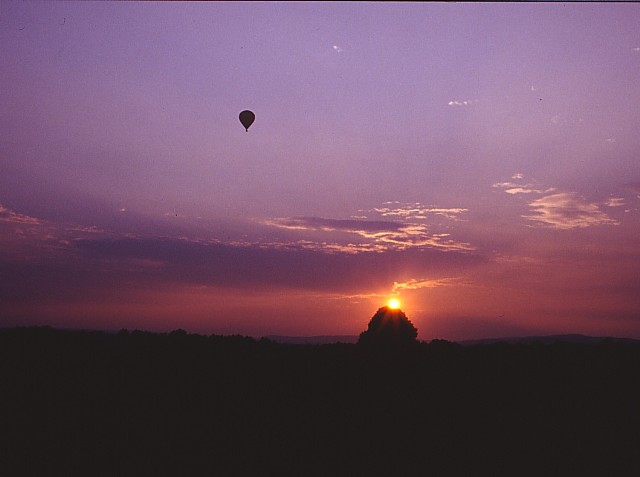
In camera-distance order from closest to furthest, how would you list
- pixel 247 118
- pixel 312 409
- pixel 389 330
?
pixel 312 409 < pixel 389 330 < pixel 247 118

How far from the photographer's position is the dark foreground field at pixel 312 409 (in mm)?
17484

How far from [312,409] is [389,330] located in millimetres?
10829

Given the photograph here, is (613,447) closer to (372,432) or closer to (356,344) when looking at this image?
(372,432)

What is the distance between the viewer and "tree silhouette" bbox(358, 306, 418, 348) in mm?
30453

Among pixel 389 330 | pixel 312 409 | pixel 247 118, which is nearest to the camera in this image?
pixel 312 409

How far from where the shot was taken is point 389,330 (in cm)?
3078

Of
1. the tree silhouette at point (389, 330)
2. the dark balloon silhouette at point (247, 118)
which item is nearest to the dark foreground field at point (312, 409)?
the tree silhouette at point (389, 330)

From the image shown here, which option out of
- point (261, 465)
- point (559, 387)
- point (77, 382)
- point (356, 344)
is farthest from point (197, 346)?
point (559, 387)

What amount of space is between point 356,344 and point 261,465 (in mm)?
13796

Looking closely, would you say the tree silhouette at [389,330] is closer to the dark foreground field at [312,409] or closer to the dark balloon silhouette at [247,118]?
the dark foreground field at [312,409]

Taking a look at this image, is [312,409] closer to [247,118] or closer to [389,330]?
[389,330]

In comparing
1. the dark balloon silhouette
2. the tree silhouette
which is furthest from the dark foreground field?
the dark balloon silhouette

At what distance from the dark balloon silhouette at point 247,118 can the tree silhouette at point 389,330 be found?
16.8 metres

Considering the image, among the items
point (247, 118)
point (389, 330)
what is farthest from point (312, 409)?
point (247, 118)
